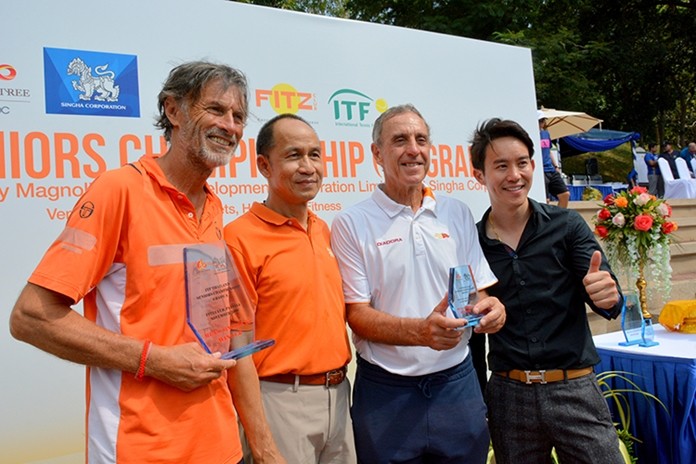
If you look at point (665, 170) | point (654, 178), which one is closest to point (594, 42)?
point (654, 178)

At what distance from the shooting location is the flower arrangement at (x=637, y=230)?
3727 mm

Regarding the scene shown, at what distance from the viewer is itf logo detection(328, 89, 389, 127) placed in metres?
3.85

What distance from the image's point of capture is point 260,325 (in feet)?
6.10

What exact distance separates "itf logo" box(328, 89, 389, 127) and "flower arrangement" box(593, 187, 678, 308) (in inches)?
73.9

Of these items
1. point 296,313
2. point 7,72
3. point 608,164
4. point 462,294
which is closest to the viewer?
point 462,294

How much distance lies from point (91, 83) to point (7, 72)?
396 millimetres

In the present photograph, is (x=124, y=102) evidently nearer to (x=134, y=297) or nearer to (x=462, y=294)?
(x=134, y=297)

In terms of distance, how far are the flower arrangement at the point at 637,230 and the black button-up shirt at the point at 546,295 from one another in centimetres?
179

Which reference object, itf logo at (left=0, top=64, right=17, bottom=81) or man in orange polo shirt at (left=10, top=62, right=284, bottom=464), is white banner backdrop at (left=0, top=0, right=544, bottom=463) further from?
man in orange polo shirt at (left=10, top=62, right=284, bottom=464)

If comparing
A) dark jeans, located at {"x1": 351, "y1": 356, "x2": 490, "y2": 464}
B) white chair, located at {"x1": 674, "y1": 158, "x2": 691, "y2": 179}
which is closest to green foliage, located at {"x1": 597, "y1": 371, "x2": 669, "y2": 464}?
dark jeans, located at {"x1": 351, "y1": 356, "x2": 490, "y2": 464}

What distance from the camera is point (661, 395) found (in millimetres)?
3059

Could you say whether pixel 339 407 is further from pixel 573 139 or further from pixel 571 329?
pixel 573 139

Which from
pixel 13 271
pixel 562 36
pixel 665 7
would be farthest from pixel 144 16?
pixel 665 7

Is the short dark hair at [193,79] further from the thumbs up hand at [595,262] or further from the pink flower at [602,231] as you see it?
the pink flower at [602,231]
